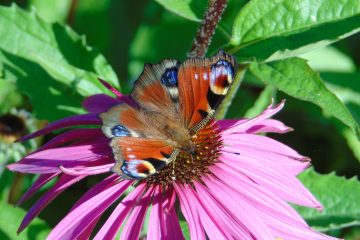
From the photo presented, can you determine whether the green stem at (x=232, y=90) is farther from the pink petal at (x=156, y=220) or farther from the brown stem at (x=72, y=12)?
the brown stem at (x=72, y=12)

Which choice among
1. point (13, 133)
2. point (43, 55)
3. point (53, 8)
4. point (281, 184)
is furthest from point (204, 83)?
point (53, 8)

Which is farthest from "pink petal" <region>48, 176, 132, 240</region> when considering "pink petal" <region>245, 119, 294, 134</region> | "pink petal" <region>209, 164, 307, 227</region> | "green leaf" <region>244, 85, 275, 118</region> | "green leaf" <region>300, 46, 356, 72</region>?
"green leaf" <region>300, 46, 356, 72</region>

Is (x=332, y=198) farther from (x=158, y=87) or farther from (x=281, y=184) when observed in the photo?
(x=158, y=87)

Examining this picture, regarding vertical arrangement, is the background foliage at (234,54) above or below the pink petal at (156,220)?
above

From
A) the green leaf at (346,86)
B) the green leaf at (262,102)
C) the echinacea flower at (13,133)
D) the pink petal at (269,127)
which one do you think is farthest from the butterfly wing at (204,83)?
the green leaf at (346,86)

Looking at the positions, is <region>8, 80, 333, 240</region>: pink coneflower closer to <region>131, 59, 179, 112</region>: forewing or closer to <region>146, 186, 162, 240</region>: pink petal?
<region>146, 186, 162, 240</region>: pink petal

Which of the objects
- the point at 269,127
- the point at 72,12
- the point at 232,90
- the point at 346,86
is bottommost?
the point at 269,127
